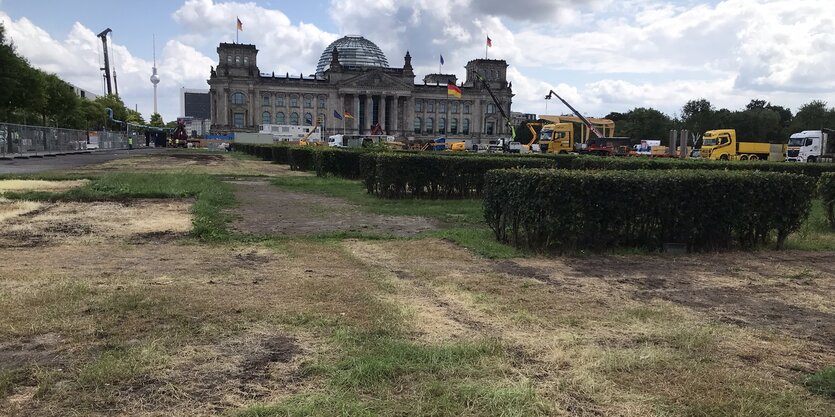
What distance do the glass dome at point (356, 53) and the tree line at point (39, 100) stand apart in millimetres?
61567

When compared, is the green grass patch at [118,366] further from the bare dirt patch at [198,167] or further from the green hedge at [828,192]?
the bare dirt patch at [198,167]

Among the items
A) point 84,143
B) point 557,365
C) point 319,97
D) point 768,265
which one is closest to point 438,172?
point 768,265

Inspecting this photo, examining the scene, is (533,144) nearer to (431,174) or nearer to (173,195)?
(431,174)

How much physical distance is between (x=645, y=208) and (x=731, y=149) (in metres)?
42.1

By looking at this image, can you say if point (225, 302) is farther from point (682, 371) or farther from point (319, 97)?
point (319, 97)

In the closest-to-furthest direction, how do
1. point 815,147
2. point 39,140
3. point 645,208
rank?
point 645,208 < point 815,147 < point 39,140

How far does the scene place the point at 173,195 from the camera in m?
16.4

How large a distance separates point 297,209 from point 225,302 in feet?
29.8

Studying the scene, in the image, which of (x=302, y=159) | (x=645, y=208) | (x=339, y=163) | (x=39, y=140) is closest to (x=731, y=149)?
(x=302, y=159)

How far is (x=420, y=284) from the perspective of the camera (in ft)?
22.4

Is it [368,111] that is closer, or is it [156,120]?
[368,111]

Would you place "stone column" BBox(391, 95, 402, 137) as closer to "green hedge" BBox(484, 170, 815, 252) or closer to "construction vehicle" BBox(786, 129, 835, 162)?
"construction vehicle" BBox(786, 129, 835, 162)

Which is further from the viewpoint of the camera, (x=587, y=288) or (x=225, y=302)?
(x=587, y=288)

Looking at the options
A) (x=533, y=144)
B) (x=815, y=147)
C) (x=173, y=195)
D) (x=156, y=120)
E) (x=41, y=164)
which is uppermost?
(x=156, y=120)
